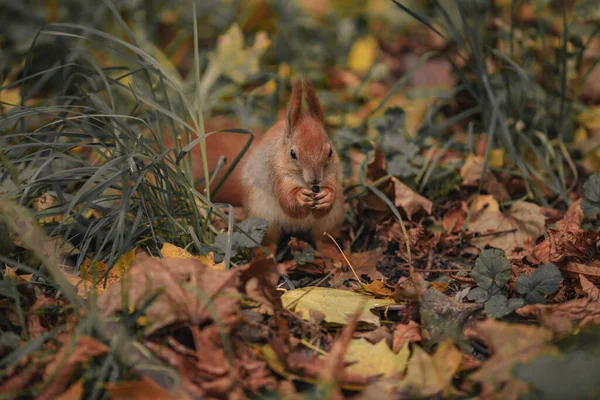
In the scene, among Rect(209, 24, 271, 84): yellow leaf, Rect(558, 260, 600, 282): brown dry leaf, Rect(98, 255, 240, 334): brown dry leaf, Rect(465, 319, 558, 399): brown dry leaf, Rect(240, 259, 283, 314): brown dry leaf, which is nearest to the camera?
Rect(465, 319, 558, 399): brown dry leaf

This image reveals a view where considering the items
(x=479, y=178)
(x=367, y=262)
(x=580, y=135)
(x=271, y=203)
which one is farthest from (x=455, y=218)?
(x=580, y=135)

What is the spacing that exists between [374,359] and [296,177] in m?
0.86

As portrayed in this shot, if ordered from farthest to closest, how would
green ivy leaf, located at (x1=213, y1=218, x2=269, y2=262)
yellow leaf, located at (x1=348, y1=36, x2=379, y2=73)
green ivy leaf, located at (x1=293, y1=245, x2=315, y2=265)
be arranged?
1. yellow leaf, located at (x1=348, y1=36, x2=379, y2=73)
2. green ivy leaf, located at (x1=293, y1=245, x2=315, y2=265)
3. green ivy leaf, located at (x1=213, y1=218, x2=269, y2=262)

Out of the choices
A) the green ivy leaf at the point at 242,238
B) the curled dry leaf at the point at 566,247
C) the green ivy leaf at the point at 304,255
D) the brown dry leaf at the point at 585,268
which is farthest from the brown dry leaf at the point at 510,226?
the green ivy leaf at the point at 242,238

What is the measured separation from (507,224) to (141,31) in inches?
99.0

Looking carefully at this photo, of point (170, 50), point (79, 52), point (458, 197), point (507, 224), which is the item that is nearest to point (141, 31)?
point (170, 50)

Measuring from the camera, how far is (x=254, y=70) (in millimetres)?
3436

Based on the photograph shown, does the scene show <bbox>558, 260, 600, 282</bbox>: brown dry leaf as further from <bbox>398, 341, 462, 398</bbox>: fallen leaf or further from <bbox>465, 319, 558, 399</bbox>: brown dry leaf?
<bbox>398, 341, 462, 398</bbox>: fallen leaf

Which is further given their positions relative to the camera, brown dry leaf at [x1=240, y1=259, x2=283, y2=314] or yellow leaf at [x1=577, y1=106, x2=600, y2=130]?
yellow leaf at [x1=577, y1=106, x2=600, y2=130]

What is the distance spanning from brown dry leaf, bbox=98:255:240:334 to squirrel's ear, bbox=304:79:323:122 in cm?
85

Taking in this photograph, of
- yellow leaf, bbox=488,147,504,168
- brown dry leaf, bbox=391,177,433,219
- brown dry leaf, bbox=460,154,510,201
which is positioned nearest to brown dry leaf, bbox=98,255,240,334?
brown dry leaf, bbox=391,177,433,219

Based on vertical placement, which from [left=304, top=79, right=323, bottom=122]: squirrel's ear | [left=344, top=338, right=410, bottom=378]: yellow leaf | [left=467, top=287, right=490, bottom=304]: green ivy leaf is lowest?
[left=344, top=338, right=410, bottom=378]: yellow leaf

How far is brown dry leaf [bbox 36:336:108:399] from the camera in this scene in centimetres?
143

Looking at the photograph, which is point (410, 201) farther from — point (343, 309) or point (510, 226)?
point (343, 309)
